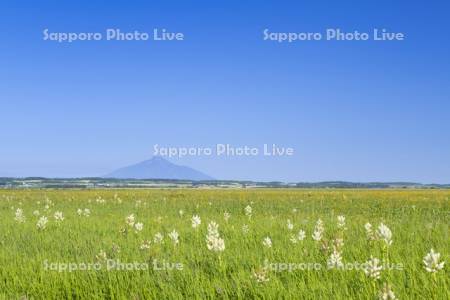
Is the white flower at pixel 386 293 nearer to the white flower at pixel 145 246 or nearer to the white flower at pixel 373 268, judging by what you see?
the white flower at pixel 373 268

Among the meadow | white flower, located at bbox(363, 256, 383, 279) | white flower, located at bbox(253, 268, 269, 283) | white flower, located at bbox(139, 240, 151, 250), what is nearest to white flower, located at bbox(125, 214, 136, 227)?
the meadow

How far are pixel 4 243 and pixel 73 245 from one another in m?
2.10

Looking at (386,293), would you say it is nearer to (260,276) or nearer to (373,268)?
(373,268)

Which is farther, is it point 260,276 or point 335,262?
point 335,262

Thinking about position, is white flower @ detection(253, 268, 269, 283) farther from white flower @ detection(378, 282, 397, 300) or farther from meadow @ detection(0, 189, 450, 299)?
white flower @ detection(378, 282, 397, 300)

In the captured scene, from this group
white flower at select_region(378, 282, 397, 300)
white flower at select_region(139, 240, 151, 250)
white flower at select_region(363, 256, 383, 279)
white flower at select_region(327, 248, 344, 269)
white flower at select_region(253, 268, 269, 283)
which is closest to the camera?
white flower at select_region(378, 282, 397, 300)

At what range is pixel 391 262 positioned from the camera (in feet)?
21.8

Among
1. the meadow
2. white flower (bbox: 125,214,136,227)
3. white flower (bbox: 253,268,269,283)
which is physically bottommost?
the meadow

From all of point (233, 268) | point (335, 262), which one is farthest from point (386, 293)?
point (233, 268)

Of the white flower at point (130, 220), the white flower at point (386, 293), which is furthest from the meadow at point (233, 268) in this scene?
the white flower at point (130, 220)

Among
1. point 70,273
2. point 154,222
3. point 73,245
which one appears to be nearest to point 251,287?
point 70,273

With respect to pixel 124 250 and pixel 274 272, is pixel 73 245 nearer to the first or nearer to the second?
pixel 124 250

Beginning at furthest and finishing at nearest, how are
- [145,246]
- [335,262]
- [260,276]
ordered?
[145,246]
[335,262]
[260,276]

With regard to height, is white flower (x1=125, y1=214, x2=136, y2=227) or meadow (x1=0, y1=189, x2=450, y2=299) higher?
white flower (x1=125, y1=214, x2=136, y2=227)
